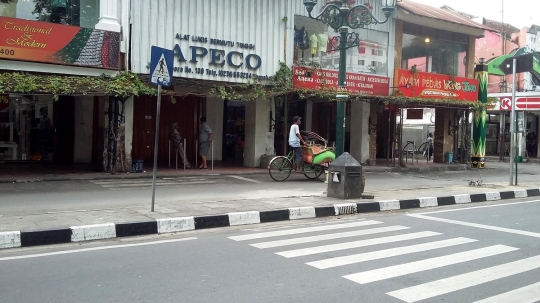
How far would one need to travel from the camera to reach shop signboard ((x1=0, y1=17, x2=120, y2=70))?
1208 cm

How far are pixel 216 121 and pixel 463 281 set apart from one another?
15.5m

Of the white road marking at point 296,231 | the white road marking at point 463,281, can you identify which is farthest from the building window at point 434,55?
the white road marking at point 463,281

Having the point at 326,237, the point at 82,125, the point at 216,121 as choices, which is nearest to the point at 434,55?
the point at 216,121

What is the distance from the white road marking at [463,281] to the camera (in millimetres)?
4566

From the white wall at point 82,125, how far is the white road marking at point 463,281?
14881 mm

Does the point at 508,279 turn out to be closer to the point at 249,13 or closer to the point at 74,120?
the point at 249,13

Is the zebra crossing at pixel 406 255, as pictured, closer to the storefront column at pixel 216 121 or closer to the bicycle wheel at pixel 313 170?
the bicycle wheel at pixel 313 170

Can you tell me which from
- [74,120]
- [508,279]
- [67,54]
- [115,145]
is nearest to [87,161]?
[74,120]

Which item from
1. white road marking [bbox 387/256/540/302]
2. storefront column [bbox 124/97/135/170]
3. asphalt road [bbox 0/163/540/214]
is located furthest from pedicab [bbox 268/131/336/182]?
white road marking [bbox 387/256/540/302]

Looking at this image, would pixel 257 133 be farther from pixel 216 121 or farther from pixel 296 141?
pixel 296 141

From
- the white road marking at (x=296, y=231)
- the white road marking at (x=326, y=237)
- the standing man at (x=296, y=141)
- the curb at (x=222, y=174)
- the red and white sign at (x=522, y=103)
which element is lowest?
the white road marking at (x=296, y=231)

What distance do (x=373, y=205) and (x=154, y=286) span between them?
19.9 feet

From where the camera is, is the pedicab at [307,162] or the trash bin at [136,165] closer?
the pedicab at [307,162]

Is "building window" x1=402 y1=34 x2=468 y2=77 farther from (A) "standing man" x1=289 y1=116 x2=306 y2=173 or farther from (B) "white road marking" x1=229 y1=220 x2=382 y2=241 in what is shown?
(B) "white road marking" x1=229 y1=220 x2=382 y2=241
